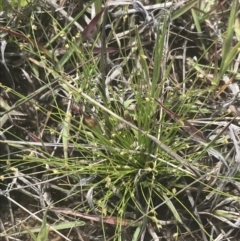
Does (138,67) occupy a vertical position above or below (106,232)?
above

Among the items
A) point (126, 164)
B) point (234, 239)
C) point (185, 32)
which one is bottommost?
point (234, 239)

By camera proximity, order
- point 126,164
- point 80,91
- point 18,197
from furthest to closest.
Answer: point 18,197, point 126,164, point 80,91

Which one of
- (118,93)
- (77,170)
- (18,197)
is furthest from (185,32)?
(18,197)

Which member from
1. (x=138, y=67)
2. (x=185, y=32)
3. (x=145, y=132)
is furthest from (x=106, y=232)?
(x=185, y=32)

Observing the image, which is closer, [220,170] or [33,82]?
[220,170]

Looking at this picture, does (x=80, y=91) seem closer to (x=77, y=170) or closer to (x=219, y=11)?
(x=77, y=170)

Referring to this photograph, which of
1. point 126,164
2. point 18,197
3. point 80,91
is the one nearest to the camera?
point 80,91

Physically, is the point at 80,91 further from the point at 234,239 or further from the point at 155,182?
the point at 234,239
